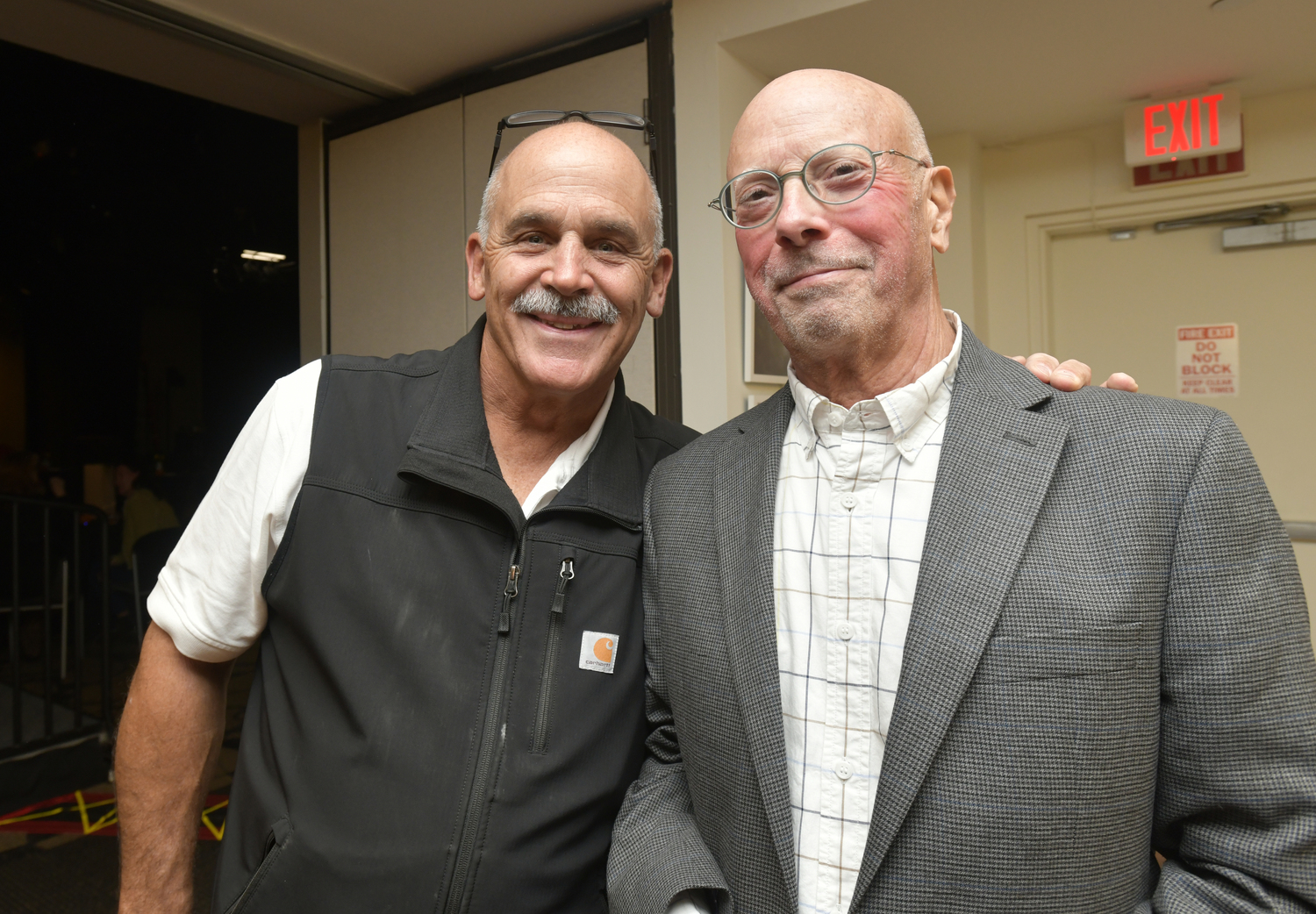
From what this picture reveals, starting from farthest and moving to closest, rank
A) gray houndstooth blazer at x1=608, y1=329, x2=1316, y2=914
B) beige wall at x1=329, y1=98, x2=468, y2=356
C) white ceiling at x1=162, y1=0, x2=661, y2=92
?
beige wall at x1=329, y1=98, x2=468, y2=356 < white ceiling at x1=162, y1=0, x2=661, y2=92 < gray houndstooth blazer at x1=608, y1=329, x2=1316, y2=914

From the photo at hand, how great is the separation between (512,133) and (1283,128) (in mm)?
→ 2868

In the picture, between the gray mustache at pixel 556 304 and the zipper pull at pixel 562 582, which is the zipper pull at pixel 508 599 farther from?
the gray mustache at pixel 556 304

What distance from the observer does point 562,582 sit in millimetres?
1105

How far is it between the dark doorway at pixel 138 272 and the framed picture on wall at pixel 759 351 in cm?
234

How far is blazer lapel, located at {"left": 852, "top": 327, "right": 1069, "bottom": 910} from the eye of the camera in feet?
2.74

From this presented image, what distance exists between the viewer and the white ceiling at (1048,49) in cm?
236

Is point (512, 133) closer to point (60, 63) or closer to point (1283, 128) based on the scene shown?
point (60, 63)

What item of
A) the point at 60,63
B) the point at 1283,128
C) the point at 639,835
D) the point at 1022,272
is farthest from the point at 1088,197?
the point at 60,63

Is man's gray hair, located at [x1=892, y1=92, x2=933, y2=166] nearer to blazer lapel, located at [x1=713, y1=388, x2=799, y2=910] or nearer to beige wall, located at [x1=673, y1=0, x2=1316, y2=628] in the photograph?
blazer lapel, located at [x1=713, y1=388, x2=799, y2=910]

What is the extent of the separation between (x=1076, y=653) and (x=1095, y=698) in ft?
0.15

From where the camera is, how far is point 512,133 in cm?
287

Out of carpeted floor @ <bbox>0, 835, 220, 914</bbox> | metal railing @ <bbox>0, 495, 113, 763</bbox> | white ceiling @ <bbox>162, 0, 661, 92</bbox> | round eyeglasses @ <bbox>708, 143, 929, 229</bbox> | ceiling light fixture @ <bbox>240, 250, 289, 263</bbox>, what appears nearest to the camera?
round eyeglasses @ <bbox>708, 143, 929, 229</bbox>

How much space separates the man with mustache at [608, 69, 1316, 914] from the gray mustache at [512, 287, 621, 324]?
251 millimetres

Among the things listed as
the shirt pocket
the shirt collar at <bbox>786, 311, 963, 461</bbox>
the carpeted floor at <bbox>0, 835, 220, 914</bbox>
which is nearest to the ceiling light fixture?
the carpeted floor at <bbox>0, 835, 220, 914</bbox>
